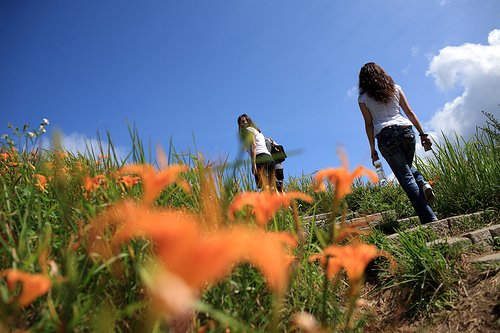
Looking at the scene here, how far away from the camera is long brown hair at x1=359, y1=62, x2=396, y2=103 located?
3.88 meters

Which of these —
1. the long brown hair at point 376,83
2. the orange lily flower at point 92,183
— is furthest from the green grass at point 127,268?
the long brown hair at point 376,83

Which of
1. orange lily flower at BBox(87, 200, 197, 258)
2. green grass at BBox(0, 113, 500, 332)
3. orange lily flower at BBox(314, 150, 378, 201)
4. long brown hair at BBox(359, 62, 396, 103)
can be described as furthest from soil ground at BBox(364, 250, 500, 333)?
long brown hair at BBox(359, 62, 396, 103)

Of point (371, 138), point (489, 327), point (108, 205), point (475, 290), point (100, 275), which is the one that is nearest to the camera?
point (100, 275)

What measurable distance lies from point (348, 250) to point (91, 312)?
0.73 meters

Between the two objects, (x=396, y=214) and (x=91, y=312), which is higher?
(x=396, y=214)

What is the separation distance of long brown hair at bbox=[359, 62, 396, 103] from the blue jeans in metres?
0.36

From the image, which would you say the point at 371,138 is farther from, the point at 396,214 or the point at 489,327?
the point at 489,327

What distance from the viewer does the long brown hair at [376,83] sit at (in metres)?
3.88

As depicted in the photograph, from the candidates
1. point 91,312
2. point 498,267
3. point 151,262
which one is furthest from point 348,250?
point 498,267

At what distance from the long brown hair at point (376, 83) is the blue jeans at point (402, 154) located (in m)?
0.36

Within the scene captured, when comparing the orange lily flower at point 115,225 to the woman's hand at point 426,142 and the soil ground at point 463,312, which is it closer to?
the soil ground at point 463,312

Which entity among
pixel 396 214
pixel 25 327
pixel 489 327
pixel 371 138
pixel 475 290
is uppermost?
pixel 371 138

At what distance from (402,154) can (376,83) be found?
795 mm

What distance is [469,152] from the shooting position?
4.45 m
